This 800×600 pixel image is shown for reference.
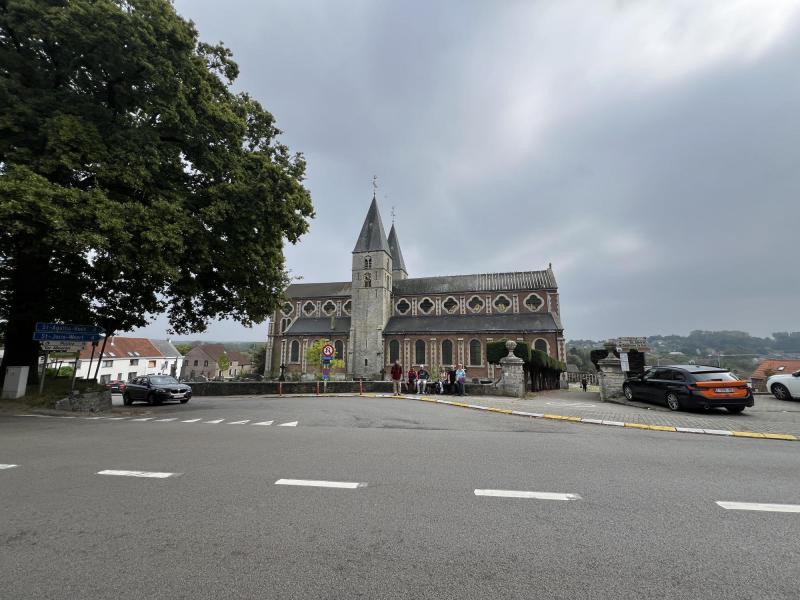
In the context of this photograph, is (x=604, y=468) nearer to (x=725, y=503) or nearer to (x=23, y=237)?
(x=725, y=503)

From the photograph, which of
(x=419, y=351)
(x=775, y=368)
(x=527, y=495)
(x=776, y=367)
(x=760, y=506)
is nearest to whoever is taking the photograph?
(x=760, y=506)

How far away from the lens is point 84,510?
373cm

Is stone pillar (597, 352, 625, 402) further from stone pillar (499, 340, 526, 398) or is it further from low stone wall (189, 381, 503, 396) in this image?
low stone wall (189, 381, 503, 396)

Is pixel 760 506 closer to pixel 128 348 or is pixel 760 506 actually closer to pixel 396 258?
pixel 396 258

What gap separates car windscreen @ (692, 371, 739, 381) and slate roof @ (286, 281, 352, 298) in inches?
1897

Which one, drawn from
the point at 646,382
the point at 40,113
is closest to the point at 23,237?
the point at 40,113

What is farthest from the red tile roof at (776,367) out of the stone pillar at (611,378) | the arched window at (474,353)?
the stone pillar at (611,378)

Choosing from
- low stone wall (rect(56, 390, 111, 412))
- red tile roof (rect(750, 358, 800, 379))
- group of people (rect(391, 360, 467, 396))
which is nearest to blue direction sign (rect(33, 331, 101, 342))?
low stone wall (rect(56, 390, 111, 412))

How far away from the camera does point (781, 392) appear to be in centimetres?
1481

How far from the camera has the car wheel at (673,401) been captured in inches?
469

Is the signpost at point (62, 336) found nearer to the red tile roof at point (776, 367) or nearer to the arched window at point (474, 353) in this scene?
the arched window at point (474, 353)

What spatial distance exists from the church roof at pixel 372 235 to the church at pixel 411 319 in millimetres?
139

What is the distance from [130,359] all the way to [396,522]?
232 ft

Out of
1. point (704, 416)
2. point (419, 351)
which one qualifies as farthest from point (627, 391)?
point (419, 351)
